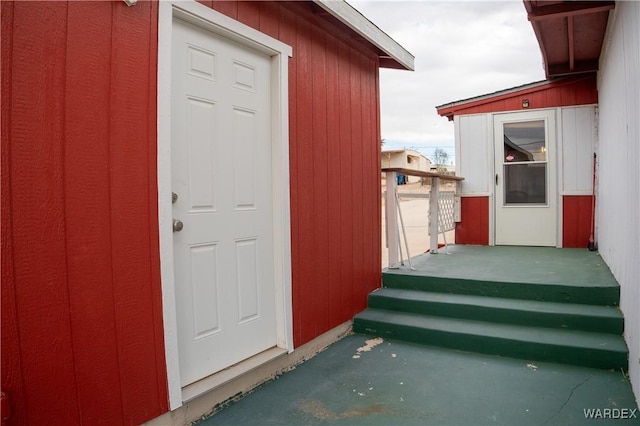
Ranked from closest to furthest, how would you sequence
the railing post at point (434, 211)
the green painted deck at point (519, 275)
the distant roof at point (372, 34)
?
the distant roof at point (372, 34) < the green painted deck at point (519, 275) < the railing post at point (434, 211)

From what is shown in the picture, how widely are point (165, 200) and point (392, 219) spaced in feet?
8.13

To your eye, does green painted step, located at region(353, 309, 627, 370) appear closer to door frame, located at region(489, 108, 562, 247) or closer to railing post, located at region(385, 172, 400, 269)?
railing post, located at region(385, 172, 400, 269)

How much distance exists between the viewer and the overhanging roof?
114 inches

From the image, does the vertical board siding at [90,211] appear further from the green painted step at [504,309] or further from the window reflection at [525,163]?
the window reflection at [525,163]

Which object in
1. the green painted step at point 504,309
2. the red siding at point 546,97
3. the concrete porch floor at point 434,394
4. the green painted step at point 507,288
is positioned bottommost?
the concrete porch floor at point 434,394

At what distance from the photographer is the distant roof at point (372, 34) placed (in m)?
2.87

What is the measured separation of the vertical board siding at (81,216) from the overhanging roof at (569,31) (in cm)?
283

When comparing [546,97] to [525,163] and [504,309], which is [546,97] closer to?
[525,163]

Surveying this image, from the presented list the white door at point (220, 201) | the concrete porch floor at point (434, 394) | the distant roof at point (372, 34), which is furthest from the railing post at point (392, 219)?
the white door at point (220, 201)

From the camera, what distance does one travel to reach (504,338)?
2740 millimetres

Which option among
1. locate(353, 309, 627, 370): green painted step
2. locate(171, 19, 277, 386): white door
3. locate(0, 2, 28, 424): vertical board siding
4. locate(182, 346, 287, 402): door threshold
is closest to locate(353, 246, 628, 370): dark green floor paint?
locate(353, 309, 627, 370): green painted step

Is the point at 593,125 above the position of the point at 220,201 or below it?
above

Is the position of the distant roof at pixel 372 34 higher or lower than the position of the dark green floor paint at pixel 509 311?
higher

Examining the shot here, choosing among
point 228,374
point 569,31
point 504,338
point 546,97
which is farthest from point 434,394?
point 546,97
